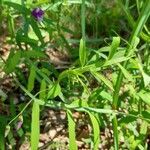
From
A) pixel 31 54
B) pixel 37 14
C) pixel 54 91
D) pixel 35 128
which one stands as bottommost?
pixel 35 128

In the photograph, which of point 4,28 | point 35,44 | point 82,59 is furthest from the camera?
point 4,28

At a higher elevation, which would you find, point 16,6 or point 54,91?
point 16,6

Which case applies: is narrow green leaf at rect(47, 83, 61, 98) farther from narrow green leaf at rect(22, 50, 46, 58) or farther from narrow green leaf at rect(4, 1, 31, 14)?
narrow green leaf at rect(4, 1, 31, 14)

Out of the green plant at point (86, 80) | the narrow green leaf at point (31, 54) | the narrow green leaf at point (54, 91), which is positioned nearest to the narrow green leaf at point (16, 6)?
the green plant at point (86, 80)

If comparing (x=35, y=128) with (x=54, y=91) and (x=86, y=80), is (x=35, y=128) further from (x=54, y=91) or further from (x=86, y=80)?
(x=86, y=80)

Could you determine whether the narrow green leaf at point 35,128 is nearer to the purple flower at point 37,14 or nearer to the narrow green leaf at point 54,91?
the narrow green leaf at point 54,91

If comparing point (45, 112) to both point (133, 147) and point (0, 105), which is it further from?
point (133, 147)

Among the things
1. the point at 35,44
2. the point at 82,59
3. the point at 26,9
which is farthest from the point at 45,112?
the point at 82,59

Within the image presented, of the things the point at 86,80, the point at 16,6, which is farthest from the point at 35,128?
the point at 16,6
